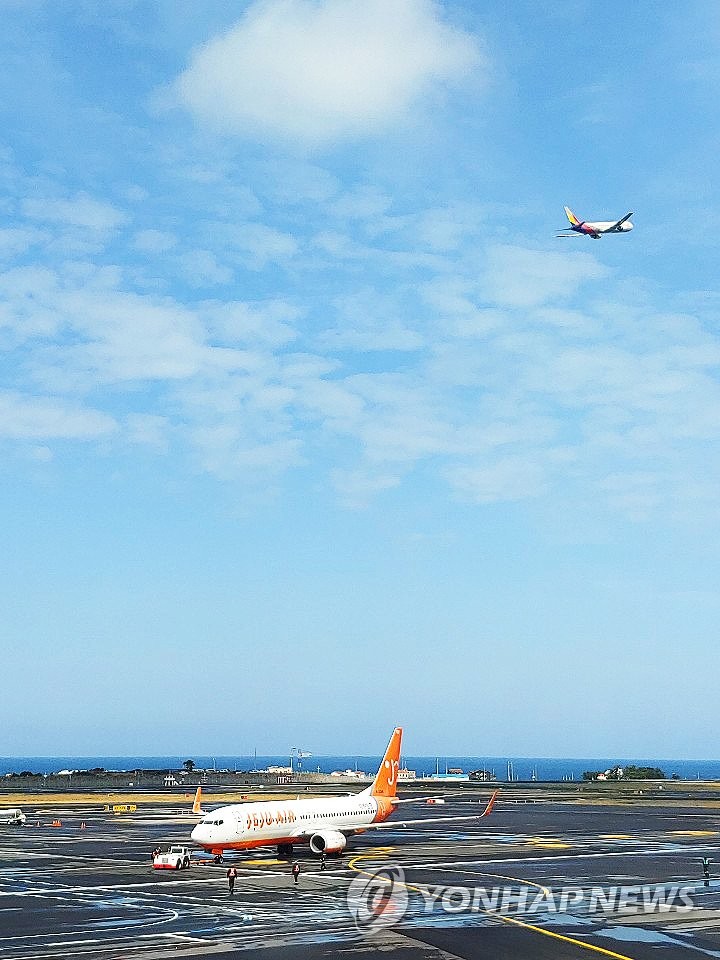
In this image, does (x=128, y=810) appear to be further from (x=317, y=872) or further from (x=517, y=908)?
(x=517, y=908)

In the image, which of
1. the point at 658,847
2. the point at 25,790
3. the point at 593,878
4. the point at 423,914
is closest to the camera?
the point at 423,914

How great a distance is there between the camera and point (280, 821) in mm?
81250

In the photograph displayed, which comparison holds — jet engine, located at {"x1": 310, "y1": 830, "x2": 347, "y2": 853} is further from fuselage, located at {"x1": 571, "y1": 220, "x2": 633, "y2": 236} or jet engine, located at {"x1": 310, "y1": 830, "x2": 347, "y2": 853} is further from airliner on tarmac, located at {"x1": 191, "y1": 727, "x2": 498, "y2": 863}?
fuselage, located at {"x1": 571, "y1": 220, "x2": 633, "y2": 236}

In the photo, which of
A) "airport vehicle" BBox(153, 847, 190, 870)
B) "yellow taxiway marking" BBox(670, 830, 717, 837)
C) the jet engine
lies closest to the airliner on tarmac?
the jet engine

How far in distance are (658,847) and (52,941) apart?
66164 mm

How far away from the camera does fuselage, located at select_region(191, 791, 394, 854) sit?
7644cm

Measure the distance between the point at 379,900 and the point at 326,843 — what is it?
70.8 feet

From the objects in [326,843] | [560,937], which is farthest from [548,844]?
[560,937]

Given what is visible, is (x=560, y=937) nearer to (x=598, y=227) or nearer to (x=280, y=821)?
(x=280, y=821)

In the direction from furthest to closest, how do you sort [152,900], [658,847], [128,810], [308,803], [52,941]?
[128,810], [658,847], [308,803], [152,900], [52,941]

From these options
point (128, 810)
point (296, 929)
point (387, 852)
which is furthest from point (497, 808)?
point (296, 929)

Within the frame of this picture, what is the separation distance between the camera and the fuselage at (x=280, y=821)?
76.4 meters

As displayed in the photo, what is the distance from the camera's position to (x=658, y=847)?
95.6 metres

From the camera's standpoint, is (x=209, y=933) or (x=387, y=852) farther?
(x=387, y=852)
